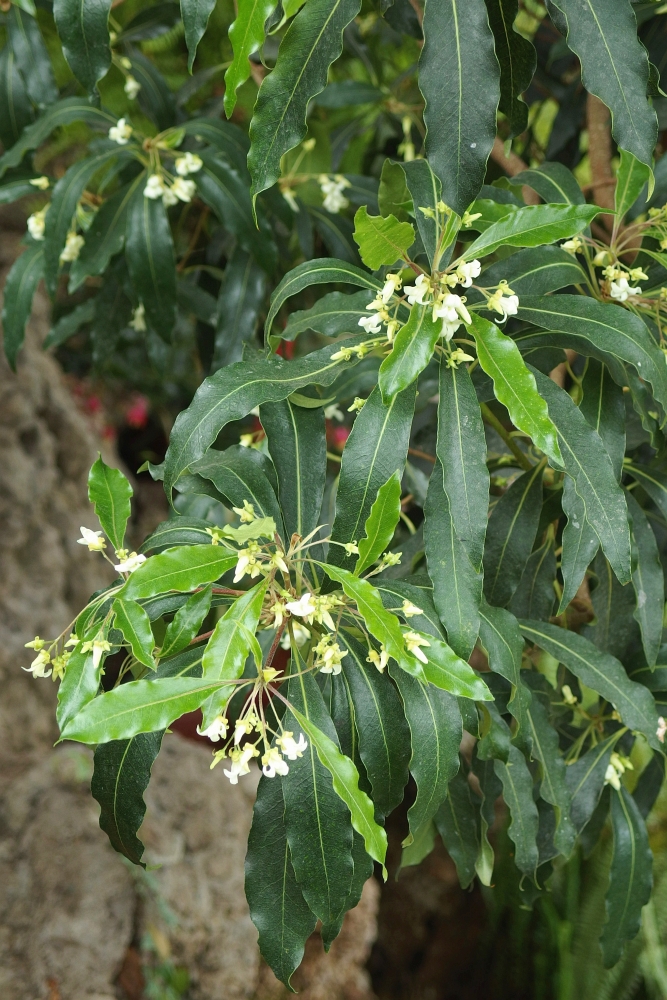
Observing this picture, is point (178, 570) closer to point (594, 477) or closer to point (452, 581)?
point (452, 581)

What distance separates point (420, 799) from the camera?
760mm

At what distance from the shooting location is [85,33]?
934 millimetres

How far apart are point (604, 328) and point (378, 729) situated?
453 mm

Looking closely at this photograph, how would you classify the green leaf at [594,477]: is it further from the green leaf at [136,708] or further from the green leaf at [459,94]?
the green leaf at [136,708]

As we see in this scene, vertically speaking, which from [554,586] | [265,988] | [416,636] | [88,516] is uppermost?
[416,636]

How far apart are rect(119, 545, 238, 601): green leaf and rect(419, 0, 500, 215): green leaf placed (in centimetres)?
37

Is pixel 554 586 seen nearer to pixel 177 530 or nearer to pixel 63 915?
pixel 177 530

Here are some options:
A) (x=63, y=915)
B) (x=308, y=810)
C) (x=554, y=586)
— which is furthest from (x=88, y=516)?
(x=308, y=810)

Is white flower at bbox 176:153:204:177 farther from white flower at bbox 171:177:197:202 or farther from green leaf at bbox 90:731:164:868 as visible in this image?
green leaf at bbox 90:731:164:868

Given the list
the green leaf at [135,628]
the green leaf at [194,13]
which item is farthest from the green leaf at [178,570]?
the green leaf at [194,13]

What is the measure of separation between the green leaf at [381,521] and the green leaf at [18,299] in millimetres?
840

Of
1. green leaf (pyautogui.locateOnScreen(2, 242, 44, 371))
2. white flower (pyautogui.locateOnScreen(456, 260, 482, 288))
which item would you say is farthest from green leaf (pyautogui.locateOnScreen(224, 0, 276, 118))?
green leaf (pyautogui.locateOnScreen(2, 242, 44, 371))

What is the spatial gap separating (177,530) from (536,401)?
37cm

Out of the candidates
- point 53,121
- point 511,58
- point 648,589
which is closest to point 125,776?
point 648,589
